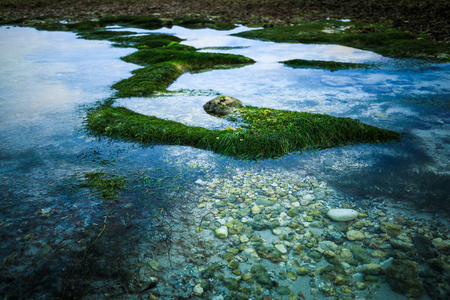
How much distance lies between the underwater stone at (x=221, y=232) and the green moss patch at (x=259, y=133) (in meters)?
2.13

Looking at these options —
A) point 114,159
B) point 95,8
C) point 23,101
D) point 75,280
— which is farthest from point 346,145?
point 95,8

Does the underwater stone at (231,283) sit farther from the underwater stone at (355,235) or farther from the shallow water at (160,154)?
the underwater stone at (355,235)

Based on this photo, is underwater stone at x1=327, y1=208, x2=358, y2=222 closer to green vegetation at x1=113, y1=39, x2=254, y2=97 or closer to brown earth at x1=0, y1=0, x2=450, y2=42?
green vegetation at x1=113, y1=39, x2=254, y2=97

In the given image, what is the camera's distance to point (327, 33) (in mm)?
19281

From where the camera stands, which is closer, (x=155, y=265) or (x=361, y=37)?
(x=155, y=265)

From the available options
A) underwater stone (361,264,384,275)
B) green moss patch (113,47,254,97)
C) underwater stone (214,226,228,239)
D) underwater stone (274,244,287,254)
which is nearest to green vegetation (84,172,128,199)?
underwater stone (214,226,228,239)

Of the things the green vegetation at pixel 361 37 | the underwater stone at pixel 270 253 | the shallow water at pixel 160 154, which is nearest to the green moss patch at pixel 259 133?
the shallow water at pixel 160 154

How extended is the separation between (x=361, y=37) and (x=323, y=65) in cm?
710

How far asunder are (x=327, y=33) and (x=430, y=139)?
50.2 ft

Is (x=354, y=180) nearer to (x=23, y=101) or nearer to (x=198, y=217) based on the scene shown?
(x=198, y=217)

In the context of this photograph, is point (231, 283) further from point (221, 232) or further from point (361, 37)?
point (361, 37)

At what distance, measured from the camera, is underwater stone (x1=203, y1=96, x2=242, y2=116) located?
7.67m

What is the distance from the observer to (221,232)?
12.8 ft

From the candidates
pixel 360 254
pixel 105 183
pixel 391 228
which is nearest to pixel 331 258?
pixel 360 254
